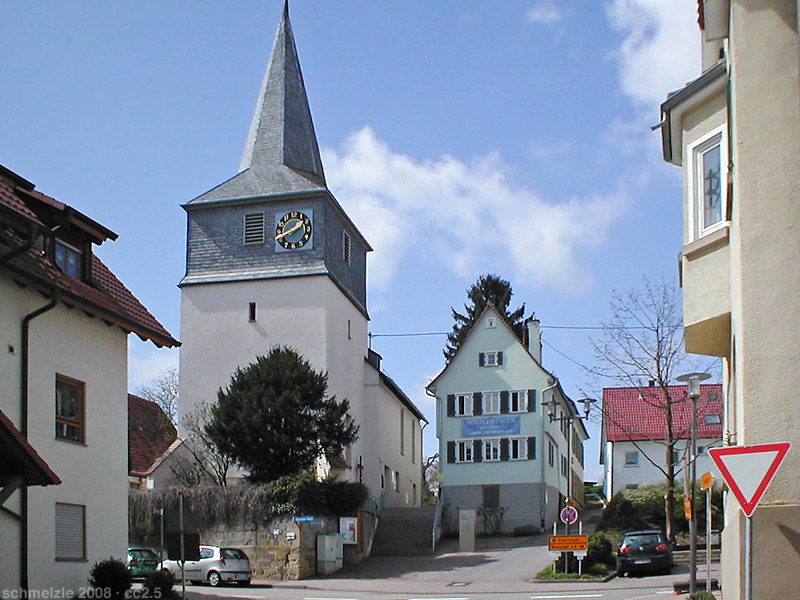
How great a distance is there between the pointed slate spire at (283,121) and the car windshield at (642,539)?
88.0 feet

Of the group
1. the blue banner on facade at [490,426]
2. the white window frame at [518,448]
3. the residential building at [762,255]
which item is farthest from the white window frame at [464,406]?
the residential building at [762,255]

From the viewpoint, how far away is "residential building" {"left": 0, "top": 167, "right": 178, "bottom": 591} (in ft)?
60.4

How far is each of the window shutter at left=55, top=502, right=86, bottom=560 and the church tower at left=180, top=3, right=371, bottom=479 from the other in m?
27.6

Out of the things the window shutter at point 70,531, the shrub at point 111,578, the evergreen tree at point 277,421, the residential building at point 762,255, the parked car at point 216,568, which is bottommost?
the parked car at point 216,568

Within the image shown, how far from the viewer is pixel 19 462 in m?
16.1

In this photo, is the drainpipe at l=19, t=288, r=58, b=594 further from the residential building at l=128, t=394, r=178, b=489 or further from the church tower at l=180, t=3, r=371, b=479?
the church tower at l=180, t=3, r=371, b=479

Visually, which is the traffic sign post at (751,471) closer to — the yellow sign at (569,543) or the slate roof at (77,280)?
the slate roof at (77,280)

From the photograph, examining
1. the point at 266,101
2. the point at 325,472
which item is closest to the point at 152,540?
the point at 325,472

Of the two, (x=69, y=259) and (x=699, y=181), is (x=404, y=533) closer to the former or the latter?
(x=69, y=259)

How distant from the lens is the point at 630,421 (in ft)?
201

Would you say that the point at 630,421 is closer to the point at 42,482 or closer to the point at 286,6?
the point at 286,6

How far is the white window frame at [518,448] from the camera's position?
51.9m

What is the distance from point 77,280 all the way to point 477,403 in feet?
111

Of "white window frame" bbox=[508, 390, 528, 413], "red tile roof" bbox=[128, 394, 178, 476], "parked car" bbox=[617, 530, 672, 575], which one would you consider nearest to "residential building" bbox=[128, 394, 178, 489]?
"red tile roof" bbox=[128, 394, 178, 476]
